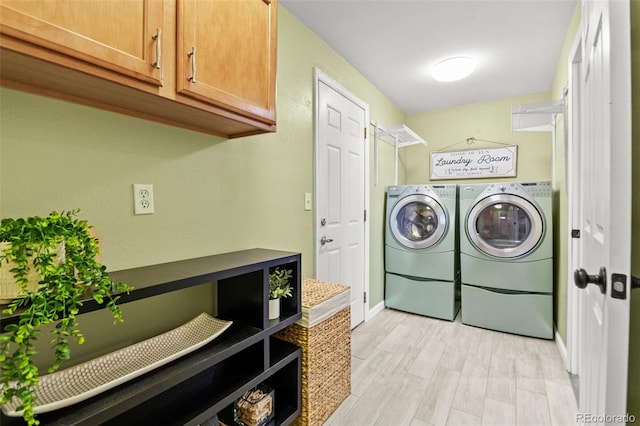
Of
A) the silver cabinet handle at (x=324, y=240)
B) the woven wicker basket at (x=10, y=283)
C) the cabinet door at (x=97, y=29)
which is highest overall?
the cabinet door at (x=97, y=29)

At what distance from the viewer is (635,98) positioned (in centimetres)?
97

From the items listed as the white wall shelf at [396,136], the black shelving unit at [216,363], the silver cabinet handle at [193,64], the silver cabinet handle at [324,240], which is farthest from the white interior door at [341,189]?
the silver cabinet handle at [193,64]

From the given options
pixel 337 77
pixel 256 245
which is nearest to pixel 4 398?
pixel 256 245

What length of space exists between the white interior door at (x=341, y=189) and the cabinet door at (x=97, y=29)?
139cm

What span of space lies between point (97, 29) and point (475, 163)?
147 inches

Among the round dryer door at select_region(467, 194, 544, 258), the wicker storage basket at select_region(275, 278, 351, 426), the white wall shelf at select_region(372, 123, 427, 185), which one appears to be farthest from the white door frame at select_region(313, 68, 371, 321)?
the round dryer door at select_region(467, 194, 544, 258)

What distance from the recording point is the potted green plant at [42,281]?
639 mm

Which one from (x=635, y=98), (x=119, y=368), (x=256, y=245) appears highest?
(x=635, y=98)

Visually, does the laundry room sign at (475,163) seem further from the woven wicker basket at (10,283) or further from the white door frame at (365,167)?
the woven wicker basket at (10,283)

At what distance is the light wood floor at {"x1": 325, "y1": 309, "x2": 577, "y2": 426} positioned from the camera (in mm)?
1639

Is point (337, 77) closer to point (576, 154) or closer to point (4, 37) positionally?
point (576, 154)

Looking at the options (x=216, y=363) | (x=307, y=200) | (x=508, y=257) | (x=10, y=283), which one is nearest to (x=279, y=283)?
Answer: (x=216, y=363)

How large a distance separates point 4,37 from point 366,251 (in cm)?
264

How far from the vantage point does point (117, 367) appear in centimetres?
104
